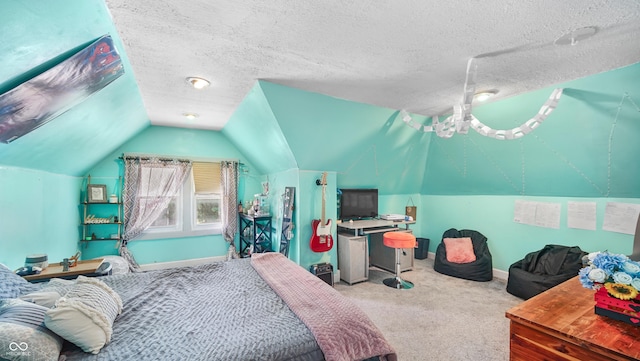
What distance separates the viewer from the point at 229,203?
16.5ft

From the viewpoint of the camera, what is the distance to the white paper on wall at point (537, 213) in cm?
358

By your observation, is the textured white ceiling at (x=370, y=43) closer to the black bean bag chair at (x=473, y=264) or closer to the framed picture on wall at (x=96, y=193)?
the framed picture on wall at (x=96, y=193)

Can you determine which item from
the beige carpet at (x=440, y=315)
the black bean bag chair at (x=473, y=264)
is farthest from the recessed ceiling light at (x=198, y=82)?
the black bean bag chair at (x=473, y=264)

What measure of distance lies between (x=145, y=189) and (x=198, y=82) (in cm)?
278

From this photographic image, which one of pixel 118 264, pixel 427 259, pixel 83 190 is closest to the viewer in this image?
pixel 118 264

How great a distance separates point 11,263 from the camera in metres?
2.23

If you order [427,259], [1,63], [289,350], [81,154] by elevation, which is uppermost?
[1,63]

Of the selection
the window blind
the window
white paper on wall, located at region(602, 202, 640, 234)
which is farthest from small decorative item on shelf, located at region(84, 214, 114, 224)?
white paper on wall, located at region(602, 202, 640, 234)

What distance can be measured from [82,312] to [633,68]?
4.35m

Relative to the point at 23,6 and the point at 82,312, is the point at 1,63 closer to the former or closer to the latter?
the point at 23,6

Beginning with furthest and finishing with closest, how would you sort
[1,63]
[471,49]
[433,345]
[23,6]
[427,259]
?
[427,259] < [433,345] < [471,49] < [1,63] < [23,6]

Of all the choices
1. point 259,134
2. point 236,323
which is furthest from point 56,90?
point 259,134

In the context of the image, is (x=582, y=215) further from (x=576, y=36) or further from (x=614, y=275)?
(x=614, y=275)

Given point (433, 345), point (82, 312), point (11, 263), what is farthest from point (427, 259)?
point (11, 263)
